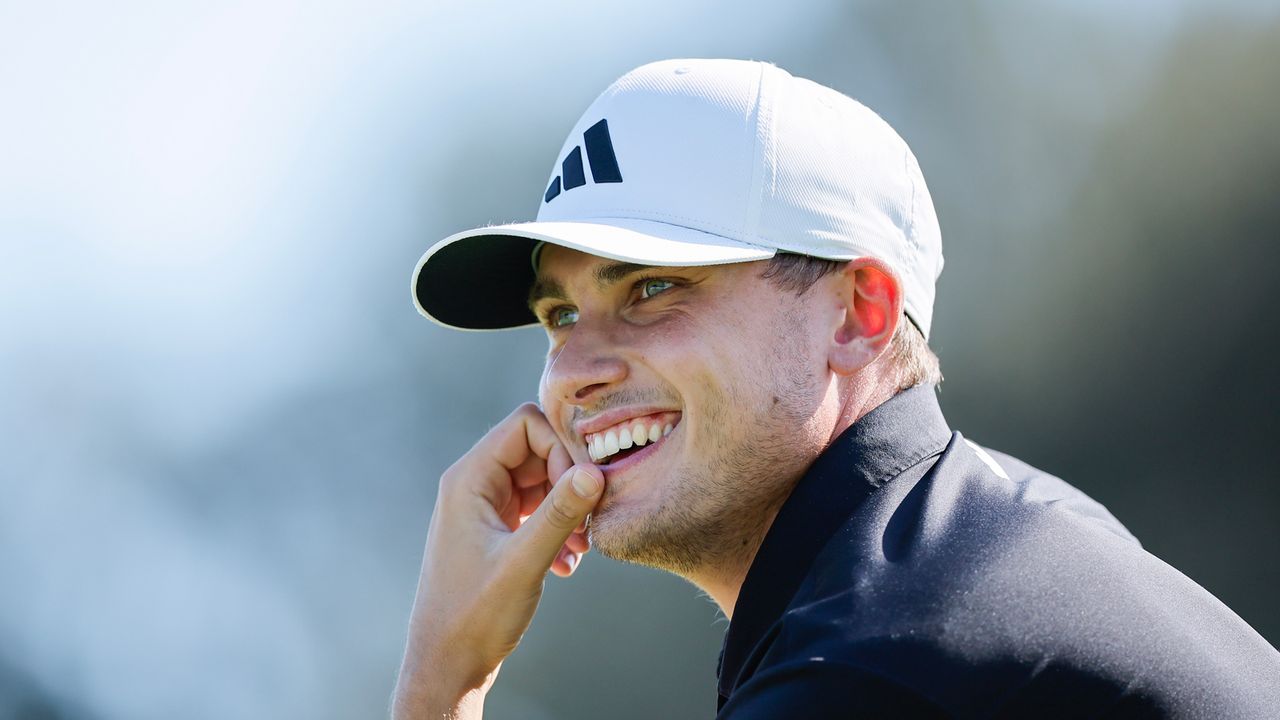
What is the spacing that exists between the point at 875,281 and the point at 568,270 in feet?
1.74

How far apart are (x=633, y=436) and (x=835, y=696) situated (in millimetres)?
815

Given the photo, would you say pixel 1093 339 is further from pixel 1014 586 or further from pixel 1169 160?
pixel 1014 586

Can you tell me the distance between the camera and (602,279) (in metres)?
2.16

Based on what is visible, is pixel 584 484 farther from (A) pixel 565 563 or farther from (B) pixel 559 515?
(A) pixel 565 563

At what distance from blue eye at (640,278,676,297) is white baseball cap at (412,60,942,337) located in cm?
11

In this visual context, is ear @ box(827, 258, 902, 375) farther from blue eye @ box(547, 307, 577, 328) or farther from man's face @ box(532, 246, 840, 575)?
blue eye @ box(547, 307, 577, 328)

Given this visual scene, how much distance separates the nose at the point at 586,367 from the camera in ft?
7.00

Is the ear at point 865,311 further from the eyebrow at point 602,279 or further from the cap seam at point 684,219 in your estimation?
the eyebrow at point 602,279

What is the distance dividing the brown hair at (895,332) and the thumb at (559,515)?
0.45 meters

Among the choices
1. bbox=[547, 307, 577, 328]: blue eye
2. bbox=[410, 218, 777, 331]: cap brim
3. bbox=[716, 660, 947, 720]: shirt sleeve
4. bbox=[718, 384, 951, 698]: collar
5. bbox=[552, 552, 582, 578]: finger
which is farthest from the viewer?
bbox=[552, 552, 582, 578]: finger

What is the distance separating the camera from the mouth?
83.3 inches

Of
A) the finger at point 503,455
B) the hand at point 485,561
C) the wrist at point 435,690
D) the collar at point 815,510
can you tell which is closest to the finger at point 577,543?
the hand at point 485,561

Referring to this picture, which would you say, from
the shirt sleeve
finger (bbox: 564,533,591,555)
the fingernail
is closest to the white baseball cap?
the fingernail

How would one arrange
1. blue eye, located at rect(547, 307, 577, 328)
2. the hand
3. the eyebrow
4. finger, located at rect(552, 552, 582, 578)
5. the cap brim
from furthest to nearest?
finger, located at rect(552, 552, 582, 578)
blue eye, located at rect(547, 307, 577, 328)
the hand
the eyebrow
the cap brim
